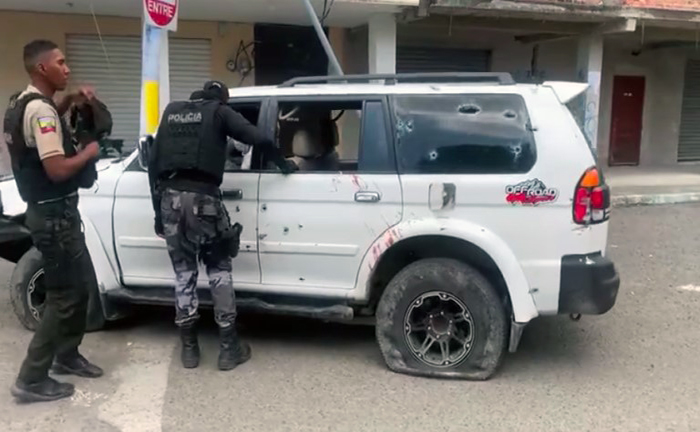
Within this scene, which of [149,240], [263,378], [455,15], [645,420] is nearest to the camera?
[645,420]

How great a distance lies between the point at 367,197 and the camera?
4.18 m

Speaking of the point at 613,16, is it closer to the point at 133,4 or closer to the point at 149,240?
the point at 133,4

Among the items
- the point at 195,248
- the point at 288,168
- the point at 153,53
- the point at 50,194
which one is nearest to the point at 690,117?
the point at 153,53

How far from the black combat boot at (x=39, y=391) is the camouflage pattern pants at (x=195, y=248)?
2.64 ft

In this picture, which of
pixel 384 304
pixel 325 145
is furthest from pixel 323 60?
pixel 384 304

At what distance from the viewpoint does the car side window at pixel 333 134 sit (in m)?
4.27

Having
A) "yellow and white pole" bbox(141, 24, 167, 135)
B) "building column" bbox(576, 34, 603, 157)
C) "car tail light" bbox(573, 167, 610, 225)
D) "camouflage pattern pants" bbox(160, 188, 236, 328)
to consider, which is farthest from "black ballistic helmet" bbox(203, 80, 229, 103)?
"building column" bbox(576, 34, 603, 157)

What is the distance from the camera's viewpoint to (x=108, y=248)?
4.71m

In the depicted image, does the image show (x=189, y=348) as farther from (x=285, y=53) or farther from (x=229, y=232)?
(x=285, y=53)

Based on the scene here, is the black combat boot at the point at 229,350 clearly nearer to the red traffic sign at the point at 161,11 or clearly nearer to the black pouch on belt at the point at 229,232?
the black pouch on belt at the point at 229,232

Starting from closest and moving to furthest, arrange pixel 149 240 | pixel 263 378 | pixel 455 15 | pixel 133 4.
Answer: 1. pixel 263 378
2. pixel 149 240
3. pixel 133 4
4. pixel 455 15

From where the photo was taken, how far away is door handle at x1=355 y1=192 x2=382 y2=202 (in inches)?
164

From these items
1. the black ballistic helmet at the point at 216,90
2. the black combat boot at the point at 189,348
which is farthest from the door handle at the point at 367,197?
the black combat boot at the point at 189,348

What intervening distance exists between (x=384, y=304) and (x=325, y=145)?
51.9 inches
